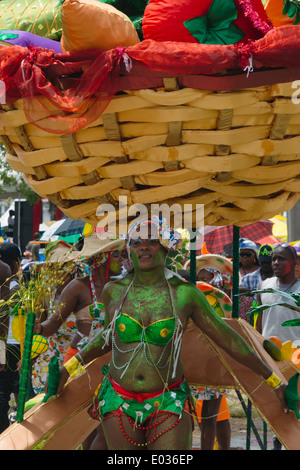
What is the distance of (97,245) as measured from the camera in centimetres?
456

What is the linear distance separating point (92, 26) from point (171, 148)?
40 centimetres

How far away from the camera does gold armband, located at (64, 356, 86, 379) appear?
249cm

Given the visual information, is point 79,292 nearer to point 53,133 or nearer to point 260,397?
point 260,397

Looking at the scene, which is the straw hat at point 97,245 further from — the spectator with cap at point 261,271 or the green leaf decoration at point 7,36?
the green leaf decoration at point 7,36

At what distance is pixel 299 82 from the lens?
5.82ft

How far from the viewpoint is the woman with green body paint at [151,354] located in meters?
2.34

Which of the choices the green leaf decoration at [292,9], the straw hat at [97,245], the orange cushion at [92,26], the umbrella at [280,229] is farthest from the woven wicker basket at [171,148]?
the umbrella at [280,229]

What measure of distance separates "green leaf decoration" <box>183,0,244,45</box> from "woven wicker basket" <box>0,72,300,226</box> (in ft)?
0.65

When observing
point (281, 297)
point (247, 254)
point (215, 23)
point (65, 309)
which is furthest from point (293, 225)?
point (215, 23)

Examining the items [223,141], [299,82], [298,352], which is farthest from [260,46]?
[298,352]

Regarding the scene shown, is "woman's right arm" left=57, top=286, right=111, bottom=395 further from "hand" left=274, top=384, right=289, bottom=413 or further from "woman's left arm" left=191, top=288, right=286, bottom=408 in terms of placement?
"hand" left=274, top=384, right=289, bottom=413

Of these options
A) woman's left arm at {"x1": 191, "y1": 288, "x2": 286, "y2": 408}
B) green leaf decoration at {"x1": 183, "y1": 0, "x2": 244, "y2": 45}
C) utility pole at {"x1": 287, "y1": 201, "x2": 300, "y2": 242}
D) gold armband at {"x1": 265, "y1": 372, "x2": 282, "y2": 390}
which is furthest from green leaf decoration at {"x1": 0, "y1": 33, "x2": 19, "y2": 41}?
utility pole at {"x1": 287, "y1": 201, "x2": 300, "y2": 242}

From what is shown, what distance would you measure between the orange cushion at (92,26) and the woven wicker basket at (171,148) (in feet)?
0.53

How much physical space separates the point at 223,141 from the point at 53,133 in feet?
1.60
